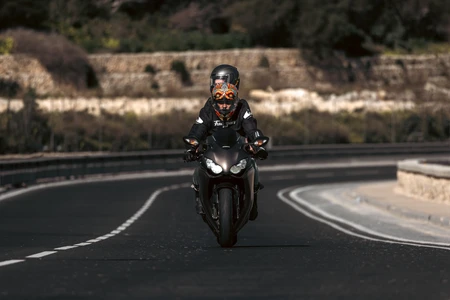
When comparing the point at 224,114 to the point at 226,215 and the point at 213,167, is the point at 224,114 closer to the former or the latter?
Answer: the point at 213,167

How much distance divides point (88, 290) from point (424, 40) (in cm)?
10398

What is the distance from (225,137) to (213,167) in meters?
0.48

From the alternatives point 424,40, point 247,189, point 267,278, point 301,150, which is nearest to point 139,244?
point 247,189

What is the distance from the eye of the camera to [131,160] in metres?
55.2

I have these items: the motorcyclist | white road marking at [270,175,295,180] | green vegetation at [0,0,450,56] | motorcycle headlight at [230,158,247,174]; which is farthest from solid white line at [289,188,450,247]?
green vegetation at [0,0,450,56]

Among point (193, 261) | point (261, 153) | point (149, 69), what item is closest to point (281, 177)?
point (261, 153)

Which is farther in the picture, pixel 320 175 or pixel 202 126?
pixel 320 175

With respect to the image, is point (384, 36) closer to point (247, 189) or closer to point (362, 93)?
point (362, 93)

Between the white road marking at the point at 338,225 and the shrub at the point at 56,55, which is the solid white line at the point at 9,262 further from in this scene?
the shrub at the point at 56,55

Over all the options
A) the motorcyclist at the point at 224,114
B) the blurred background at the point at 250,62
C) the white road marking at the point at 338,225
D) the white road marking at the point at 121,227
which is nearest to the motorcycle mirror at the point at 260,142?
the motorcyclist at the point at 224,114

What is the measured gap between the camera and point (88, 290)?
39.3 ft

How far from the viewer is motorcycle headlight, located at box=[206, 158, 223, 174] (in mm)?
17297

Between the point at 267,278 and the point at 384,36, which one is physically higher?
the point at 384,36

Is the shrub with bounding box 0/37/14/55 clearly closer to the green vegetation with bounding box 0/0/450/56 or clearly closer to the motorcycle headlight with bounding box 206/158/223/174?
the green vegetation with bounding box 0/0/450/56
